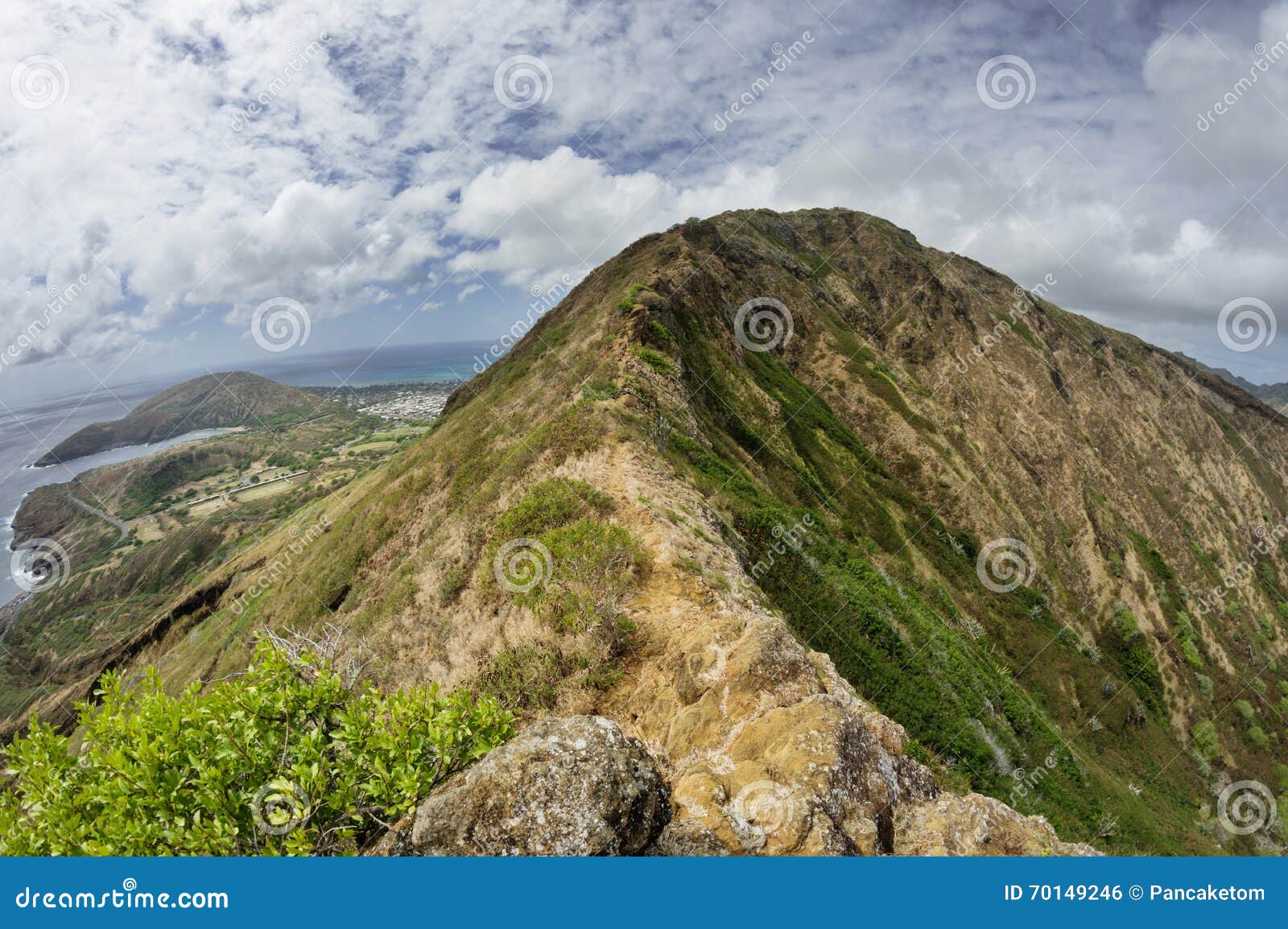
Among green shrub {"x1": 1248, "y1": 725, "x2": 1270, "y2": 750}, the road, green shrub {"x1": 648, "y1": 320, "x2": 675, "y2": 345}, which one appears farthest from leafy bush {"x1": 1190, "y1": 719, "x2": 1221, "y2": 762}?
the road

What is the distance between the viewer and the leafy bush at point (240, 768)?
5.79 meters

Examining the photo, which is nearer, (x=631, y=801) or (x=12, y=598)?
(x=631, y=801)

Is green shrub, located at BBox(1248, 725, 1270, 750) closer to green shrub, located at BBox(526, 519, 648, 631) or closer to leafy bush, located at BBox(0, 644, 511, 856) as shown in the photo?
green shrub, located at BBox(526, 519, 648, 631)

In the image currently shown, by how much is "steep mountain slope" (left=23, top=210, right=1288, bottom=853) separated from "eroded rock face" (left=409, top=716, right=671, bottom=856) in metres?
0.70

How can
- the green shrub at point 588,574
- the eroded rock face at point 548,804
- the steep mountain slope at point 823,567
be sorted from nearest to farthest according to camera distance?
the eroded rock face at point 548,804
the steep mountain slope at point 823,567
the green shrub at point 588,574

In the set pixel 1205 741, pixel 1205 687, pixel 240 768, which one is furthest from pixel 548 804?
pixel 1205 687

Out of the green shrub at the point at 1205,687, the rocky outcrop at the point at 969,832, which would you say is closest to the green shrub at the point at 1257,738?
the green shrub at the point at 1205,687

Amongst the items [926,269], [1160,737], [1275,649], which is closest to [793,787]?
[1160,737]

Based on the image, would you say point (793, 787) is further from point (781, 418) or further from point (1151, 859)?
point (781, 418)

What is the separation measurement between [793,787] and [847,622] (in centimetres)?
1916

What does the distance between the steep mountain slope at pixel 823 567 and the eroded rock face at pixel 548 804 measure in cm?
70

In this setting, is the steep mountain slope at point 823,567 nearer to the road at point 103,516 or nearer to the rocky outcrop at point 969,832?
the rocky outcrop at point 969,832

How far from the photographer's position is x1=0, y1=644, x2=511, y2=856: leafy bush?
579 cm

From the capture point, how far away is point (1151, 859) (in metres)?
5.88
